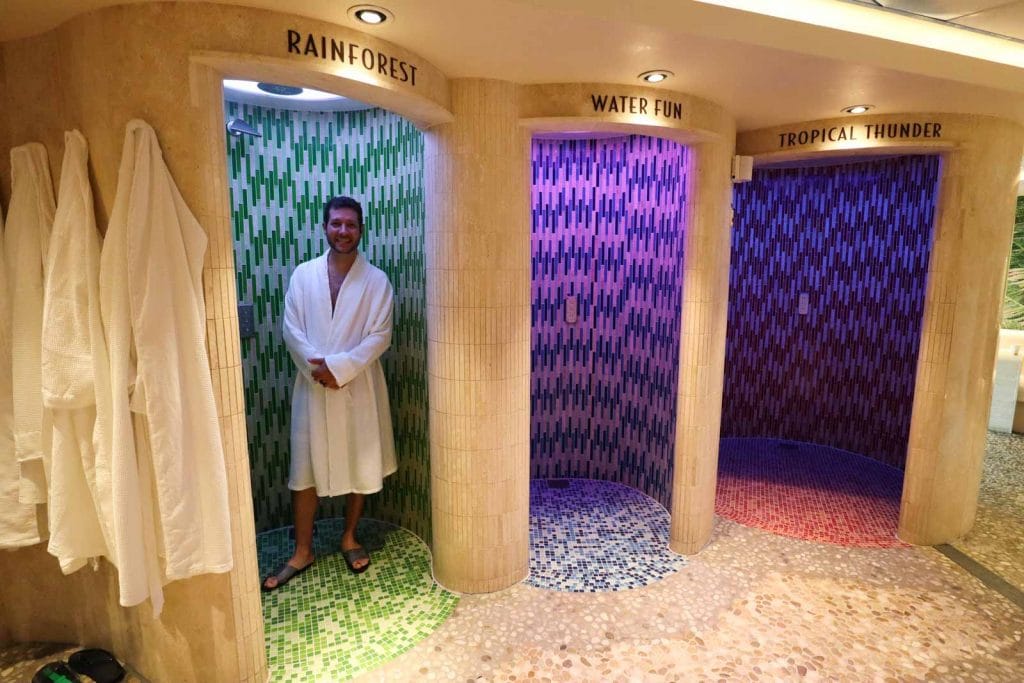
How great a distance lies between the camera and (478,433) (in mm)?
2879

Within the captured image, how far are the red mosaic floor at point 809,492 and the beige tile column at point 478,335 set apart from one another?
6.11 feet

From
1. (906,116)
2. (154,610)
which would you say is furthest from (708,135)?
(154,610)

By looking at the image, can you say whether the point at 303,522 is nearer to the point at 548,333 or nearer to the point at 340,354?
the point at 340,354

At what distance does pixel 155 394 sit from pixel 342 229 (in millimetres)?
1418

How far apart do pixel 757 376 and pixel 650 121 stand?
363 centimetres

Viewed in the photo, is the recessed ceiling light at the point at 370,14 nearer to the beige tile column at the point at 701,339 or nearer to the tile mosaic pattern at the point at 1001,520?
the beige tile column at the point at 701,339

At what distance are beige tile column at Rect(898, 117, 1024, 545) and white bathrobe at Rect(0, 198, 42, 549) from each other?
4536mm

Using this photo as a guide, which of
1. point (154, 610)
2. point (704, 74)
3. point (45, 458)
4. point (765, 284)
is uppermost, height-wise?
point (704, 74)

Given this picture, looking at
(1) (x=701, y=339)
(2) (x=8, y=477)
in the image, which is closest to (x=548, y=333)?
(1) (x=701, y=339)

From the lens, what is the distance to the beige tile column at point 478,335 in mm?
2691

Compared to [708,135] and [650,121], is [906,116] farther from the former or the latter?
[650,121]

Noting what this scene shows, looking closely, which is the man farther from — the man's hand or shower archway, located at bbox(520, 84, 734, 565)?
shower archway, located at bbox(520, 84, 734, 565)

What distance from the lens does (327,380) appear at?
294cm

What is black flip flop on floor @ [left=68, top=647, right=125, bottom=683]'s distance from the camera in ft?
7.57
